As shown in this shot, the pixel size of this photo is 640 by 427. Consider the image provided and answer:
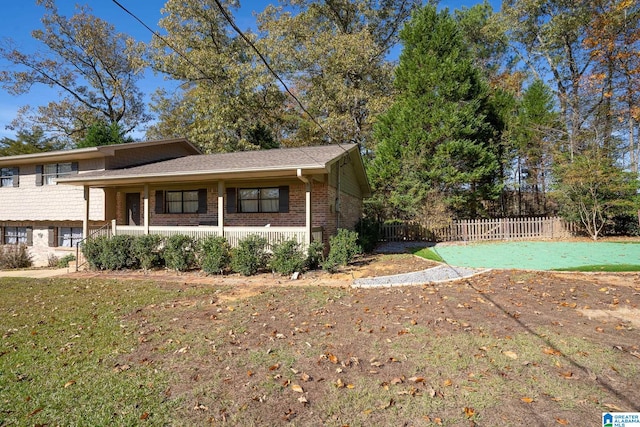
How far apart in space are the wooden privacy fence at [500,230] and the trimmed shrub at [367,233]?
344cm

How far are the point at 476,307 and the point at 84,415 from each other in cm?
580

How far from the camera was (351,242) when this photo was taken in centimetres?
1020

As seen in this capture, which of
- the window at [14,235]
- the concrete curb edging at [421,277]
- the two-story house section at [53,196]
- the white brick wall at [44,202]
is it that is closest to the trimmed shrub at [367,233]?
the concrete curb edging at [421,277]

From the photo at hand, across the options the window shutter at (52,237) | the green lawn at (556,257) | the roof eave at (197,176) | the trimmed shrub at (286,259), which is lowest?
the green lawn at (556,257)

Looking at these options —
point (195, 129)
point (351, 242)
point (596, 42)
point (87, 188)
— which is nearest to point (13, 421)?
point (351, 242)

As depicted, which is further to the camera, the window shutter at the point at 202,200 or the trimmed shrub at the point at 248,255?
the window shutter at the point at 202,200

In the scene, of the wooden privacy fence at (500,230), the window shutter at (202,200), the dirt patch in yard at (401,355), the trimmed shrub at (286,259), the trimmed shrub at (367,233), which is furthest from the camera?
the wooden privacy fence at (500,230)

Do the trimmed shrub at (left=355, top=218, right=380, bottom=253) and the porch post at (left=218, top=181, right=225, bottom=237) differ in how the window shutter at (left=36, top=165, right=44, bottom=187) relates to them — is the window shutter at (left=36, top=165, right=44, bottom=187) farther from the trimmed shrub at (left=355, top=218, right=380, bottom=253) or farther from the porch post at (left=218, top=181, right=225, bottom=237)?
the trimmed shrub at (left=355, top=218, right=380, bottom=253)

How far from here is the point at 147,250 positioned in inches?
415

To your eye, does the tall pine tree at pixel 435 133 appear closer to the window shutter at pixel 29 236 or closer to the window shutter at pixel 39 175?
the window shutter at pixel 39 175

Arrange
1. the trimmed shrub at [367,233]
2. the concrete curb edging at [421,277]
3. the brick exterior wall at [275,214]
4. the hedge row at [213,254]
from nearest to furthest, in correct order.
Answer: the concrete curb edging at [421,277] < the hedge row at [213,254] < the brick exterior wall at [275,214] < the trimmed shrub at [367,233]

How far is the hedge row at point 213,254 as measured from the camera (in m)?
9.32

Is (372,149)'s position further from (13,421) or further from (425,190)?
(13,421)

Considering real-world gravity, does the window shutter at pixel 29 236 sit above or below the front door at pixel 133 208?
below
